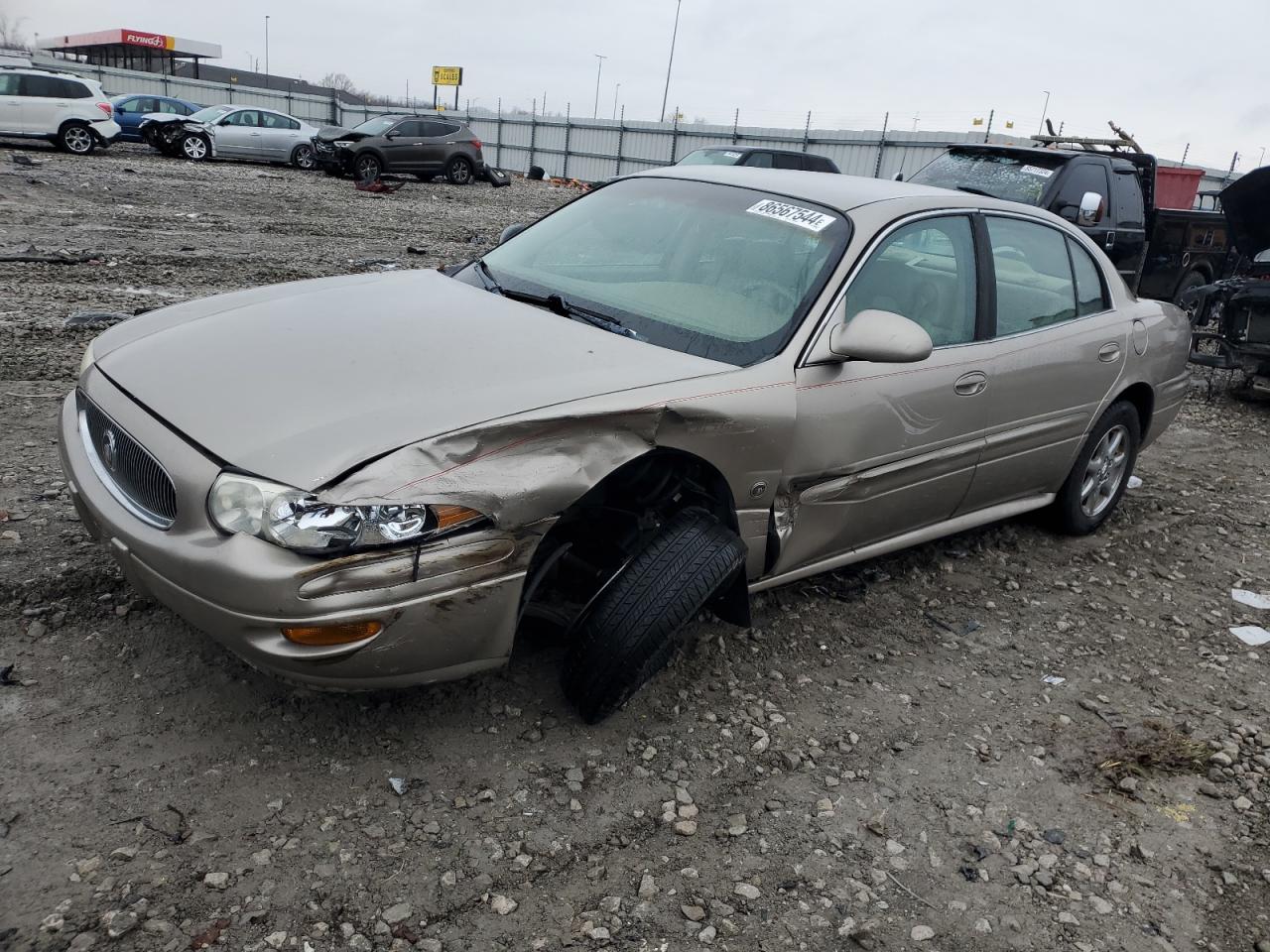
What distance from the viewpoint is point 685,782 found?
2.79 metres

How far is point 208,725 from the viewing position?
108 inches

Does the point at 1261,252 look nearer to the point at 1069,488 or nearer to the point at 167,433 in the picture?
the point at 1069,488

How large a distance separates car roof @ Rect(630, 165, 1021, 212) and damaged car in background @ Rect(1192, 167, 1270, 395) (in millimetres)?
5202

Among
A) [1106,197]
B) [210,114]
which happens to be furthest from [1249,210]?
[210,114]

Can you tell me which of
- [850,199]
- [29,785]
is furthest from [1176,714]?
[29,785]

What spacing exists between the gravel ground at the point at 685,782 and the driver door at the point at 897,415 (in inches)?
19.8

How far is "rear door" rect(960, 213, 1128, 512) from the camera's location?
386 centimetres

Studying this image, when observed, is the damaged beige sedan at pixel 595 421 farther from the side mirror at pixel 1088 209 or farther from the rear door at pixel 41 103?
the rear door at pixel 41 103

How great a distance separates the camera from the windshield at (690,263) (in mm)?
3170

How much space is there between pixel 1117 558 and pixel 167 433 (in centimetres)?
418

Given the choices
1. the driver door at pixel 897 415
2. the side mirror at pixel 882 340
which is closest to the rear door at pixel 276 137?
the driver door at pixel 897 415

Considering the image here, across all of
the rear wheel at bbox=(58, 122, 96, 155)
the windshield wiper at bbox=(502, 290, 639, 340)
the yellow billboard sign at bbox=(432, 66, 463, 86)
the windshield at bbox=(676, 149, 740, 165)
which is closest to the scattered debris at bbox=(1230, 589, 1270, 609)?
the windshield wiper at bbox=(502, 290, 639, 340)

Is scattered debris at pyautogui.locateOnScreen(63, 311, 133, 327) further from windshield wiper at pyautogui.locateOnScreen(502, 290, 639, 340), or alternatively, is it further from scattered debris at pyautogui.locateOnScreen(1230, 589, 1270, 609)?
scattered debris at pyautogui.locateOnScreen(1230, 589, 1270, 609)

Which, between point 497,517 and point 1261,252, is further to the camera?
point 1261,252
